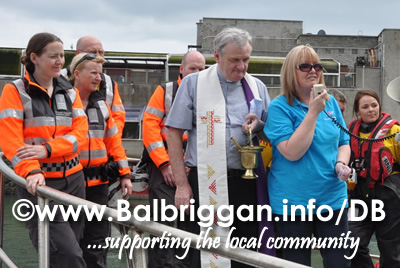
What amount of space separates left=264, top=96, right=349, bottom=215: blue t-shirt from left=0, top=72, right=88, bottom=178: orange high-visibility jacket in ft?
3.96

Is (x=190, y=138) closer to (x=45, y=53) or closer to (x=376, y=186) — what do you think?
(x=45, y=53)

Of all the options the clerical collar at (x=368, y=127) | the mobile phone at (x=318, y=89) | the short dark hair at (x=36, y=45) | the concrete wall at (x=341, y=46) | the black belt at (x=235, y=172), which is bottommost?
the black belt at (x=235, y=172)

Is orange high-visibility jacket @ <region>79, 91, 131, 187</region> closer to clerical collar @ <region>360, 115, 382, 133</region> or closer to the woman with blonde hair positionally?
the woman with blonde hair

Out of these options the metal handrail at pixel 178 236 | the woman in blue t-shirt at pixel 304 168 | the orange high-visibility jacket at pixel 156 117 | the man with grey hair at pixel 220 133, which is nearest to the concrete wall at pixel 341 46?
the orange high-visibility jacket at pixel 156 117

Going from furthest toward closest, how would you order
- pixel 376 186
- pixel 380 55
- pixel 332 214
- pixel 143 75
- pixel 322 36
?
pixel 322 36 → pixel 380 55 → pixel 143 75 → pixel 376 186 → pixel 332 214

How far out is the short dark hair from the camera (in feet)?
11.8

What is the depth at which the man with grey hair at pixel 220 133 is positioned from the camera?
335 cm

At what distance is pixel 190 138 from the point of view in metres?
3.55

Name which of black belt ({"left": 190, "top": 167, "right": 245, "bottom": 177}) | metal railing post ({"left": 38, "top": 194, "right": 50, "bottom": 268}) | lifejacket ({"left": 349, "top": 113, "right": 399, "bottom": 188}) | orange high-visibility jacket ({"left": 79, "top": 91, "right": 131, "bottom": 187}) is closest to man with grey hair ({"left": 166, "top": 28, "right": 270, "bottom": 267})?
black belt ({"left": 190, "top": 167, "right": 245, "bottom": 177})

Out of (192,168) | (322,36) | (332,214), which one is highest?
(322,36)

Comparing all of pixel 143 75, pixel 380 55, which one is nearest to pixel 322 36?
pixel 380 55

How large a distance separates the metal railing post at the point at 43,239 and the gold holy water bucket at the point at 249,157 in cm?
107

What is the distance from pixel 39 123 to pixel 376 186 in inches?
106

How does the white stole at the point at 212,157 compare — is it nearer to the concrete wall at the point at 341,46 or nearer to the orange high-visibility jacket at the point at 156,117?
the orange high-visibility jacket at the point at 156,117
